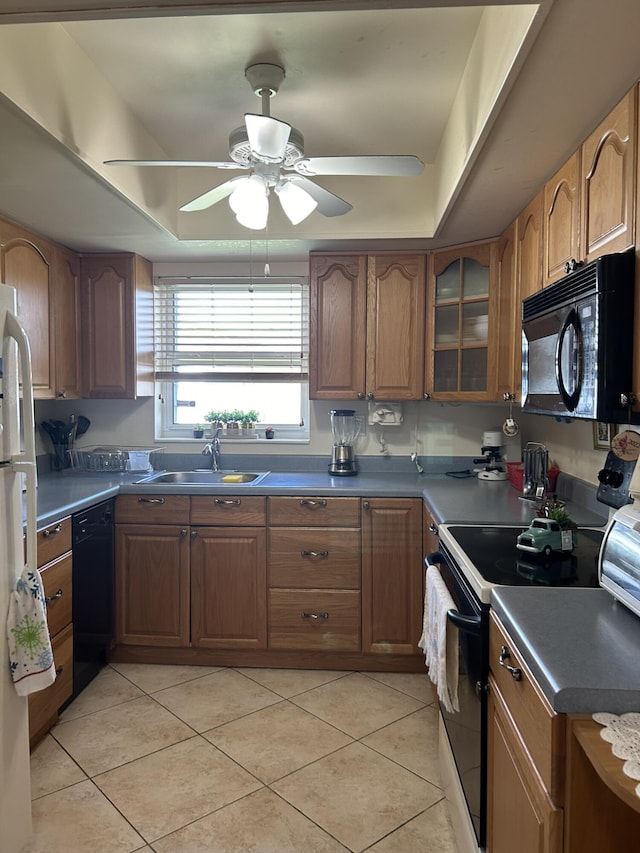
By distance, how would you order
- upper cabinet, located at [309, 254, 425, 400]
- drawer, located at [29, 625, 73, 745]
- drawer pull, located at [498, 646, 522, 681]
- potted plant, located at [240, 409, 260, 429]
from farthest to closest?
potted plant, located at [240, 409, 260, 429] → upper cabinet, located at [309, 254, 425, 400] → drawer, located at [29, 625, 73, 745] → drawer pull, located at [498, 646, 522, 681]


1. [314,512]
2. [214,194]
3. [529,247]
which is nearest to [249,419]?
[314,512]

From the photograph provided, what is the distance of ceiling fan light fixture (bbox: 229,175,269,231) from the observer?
2.06m

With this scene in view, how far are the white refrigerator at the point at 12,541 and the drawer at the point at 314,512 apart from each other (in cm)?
131

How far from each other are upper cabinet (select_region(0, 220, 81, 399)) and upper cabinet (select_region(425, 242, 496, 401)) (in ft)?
6.39

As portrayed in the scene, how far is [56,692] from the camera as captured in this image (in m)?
2.37

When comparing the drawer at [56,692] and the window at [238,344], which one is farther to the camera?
the window at [238,344]

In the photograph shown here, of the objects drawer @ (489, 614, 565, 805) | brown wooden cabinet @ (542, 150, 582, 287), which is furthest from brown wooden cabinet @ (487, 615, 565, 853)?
brown wooden cabinet @ (542, 150, 582, 287)

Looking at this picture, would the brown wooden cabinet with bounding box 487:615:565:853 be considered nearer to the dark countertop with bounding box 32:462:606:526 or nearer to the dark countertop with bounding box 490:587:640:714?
the dark countertop with bounding box 490:587:640:714

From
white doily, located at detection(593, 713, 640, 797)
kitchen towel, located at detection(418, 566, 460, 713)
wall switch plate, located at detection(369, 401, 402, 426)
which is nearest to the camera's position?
white doily, located at detection(593, 713, 640, 797)

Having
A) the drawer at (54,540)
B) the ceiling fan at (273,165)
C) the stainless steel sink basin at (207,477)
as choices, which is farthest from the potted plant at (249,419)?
the ceiling fan at (273,165)

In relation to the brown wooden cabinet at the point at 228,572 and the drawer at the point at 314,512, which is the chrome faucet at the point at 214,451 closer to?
the brown wooden cabinet at the point at 228,572

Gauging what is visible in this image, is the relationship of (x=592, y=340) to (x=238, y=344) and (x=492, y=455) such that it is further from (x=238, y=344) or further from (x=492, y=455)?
(x=238, y=344)

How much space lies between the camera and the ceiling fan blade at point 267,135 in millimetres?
1679

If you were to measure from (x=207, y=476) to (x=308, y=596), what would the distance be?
0.96m
